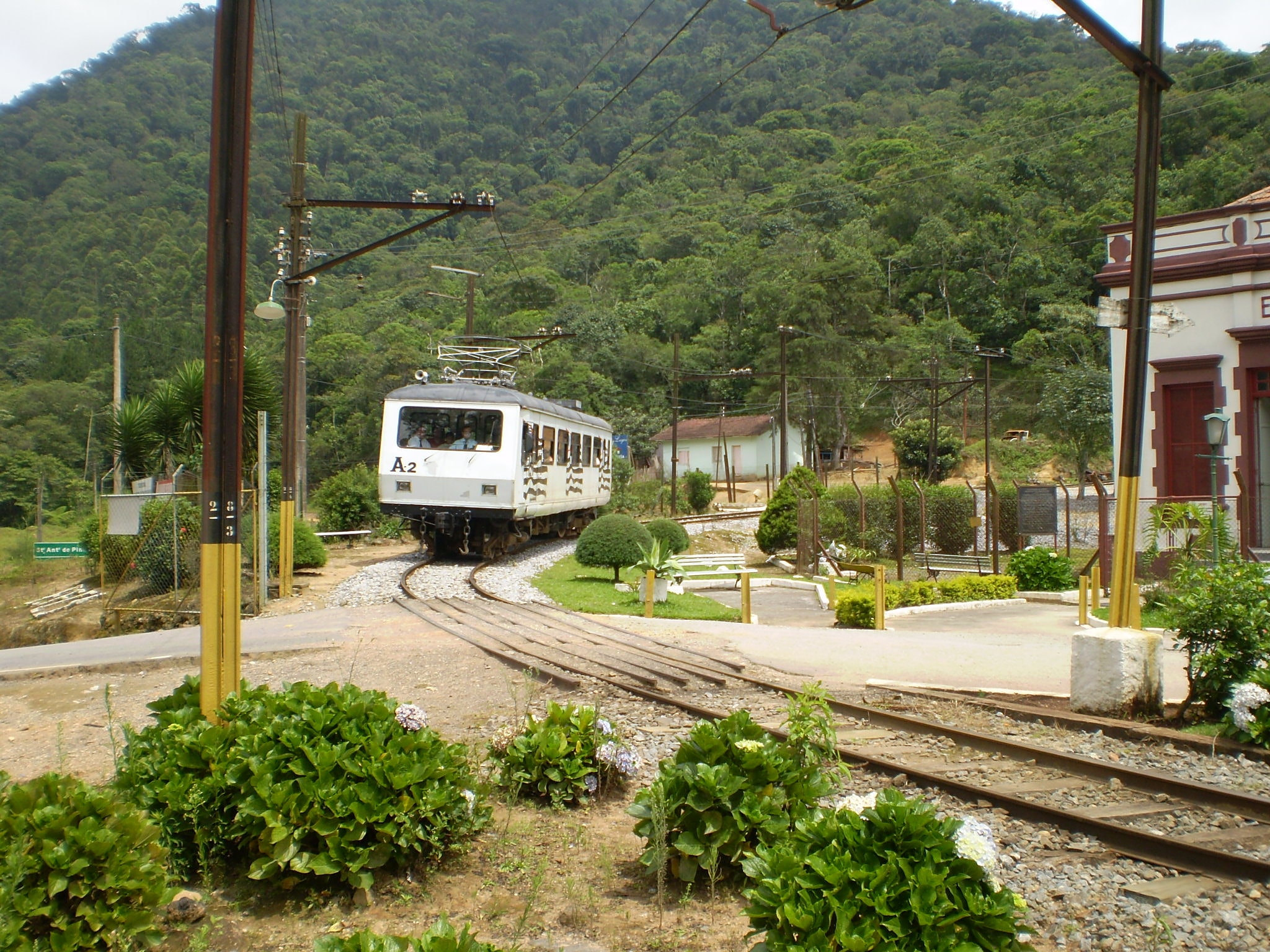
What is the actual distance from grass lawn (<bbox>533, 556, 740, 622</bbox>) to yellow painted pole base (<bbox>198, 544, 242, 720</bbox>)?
31.7ft

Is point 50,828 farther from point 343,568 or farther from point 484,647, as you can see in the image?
point 343,568

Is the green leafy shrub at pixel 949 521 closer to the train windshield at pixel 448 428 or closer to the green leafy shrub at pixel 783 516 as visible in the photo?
the green leafy shrub at pixel 783 516

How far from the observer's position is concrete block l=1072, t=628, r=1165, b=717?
7566 millimetres

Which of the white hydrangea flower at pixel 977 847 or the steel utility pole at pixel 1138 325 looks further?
the steel utility pole at pixel 1138 325

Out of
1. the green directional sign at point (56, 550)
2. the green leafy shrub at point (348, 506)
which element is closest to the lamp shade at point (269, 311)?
the green directional sign at point (56, 550)

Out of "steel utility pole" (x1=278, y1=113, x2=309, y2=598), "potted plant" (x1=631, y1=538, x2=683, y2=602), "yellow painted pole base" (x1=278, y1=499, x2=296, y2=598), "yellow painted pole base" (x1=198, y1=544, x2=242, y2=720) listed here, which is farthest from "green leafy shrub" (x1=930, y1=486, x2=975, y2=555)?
"yellow painted pole base" (x1=198, y1=544, x2=242, y2=720)

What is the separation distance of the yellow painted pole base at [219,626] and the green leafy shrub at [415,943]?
7.32 feet

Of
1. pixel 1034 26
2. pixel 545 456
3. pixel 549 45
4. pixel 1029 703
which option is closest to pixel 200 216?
pixel 545 456

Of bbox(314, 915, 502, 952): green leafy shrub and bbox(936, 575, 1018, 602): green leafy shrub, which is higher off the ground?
bbox(314, 915, 502, 952): green leafy shrub

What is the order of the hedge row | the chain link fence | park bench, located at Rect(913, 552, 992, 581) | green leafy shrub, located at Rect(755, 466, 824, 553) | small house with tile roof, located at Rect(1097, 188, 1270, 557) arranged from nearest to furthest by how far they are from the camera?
the chain link fence
the hedge row
small house with tile roof, located at Rect(1097, 188, 1270, 557)
park bench, located at Rect(913, 552, 992, 581)
green leafy shrub, located at Rect(755, 466, 824, 553)

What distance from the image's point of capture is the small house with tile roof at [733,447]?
61.2m

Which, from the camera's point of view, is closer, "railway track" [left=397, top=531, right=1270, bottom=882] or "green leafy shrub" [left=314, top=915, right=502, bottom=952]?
"green leafy shrub" [left=314, top=915, right=502, bottom=952]

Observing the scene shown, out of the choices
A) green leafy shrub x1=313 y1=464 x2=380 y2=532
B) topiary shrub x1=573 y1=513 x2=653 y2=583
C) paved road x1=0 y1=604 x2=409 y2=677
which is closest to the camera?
paved road x1=0 y1=604 x2=409 y2=677

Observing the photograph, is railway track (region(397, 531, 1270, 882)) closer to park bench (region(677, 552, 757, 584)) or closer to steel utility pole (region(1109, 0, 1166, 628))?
steel utility pole (region(1109, 0, 1166, 628))
